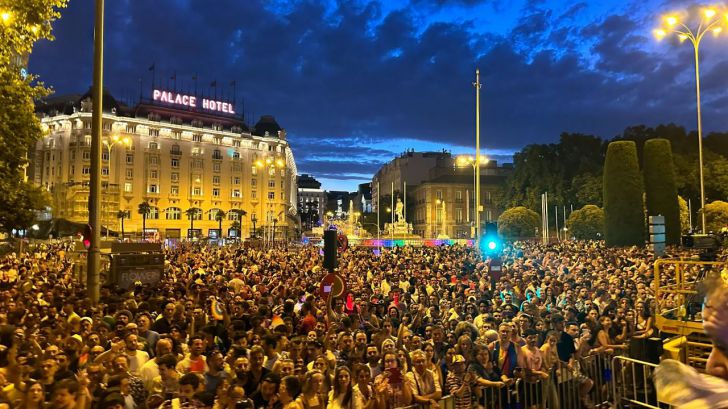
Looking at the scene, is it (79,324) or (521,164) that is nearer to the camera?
(79,324)

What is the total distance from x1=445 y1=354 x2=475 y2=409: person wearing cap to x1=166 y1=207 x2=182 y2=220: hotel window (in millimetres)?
92562

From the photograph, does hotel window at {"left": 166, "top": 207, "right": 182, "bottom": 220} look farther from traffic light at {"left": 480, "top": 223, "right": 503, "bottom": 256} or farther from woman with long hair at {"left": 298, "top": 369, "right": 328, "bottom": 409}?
woman with long hair at {"left": 298, "top": 369, "right": 328, "bottom": 409}

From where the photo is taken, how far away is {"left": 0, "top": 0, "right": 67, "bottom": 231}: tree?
10.4m

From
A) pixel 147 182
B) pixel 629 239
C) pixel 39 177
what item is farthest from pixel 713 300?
pixel 39 177

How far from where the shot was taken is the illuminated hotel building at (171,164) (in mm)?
85250

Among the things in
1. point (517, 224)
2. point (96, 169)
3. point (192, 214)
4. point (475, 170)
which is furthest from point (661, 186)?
point (192, 214)

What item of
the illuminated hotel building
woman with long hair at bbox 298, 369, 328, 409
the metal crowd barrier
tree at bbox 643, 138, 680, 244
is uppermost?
the illuminated hotel building

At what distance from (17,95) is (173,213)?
8495 cm

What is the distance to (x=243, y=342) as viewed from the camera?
7480 mm

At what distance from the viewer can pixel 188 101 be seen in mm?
98312

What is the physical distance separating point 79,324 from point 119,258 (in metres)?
7.04

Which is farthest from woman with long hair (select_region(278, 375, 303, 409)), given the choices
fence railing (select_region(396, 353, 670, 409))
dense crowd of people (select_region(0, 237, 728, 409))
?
fence railing (select_region(396, 353, 670, 409))

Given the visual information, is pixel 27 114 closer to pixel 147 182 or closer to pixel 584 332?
pixel 584 332

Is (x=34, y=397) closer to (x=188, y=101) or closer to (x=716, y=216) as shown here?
(x=716, y=216)
